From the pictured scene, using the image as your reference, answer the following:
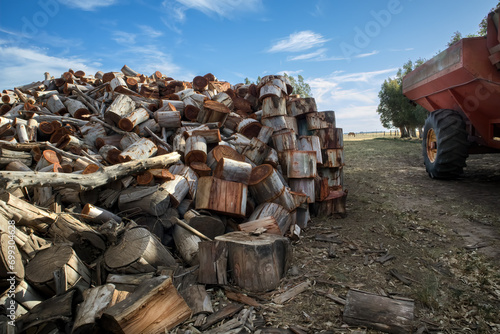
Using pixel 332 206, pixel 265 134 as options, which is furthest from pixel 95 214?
pixel 332 206

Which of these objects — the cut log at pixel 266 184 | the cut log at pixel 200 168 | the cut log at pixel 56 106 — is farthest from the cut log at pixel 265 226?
the cut log at pixel 56 106

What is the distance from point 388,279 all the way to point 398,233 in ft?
4.66

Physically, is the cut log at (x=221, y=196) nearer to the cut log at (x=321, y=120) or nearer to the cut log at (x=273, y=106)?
the cut log at (x=273, y=106)

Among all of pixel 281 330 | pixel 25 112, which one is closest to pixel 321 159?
pixel 281 330

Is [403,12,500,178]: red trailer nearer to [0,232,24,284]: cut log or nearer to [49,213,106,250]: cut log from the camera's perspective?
[49,213,106,250]: cut log

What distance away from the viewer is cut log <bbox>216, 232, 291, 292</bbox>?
10.2ft

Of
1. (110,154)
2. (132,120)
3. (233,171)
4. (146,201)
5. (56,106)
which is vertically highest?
(56,106)

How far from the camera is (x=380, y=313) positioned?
2.59 m

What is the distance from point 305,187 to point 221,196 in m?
1.85

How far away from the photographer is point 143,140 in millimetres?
5285

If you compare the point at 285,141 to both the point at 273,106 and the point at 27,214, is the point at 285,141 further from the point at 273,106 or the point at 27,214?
the point at 27,214

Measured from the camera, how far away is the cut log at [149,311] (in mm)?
2240

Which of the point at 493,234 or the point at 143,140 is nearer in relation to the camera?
the point at 493,234

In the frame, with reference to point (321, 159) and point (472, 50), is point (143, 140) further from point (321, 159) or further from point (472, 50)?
point (472, 50)
